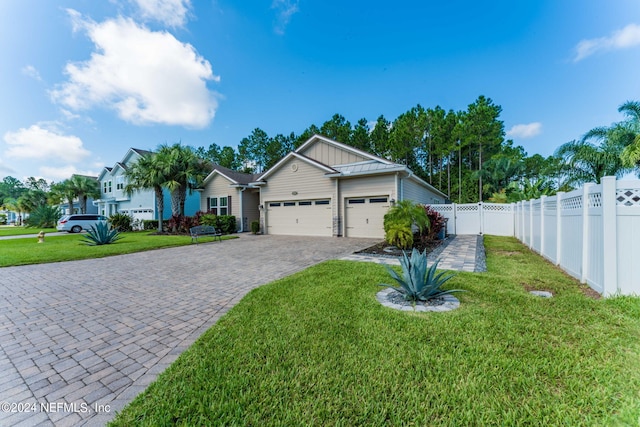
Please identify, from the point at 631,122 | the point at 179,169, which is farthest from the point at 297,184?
the point at 631,122

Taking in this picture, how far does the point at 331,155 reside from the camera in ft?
52.7

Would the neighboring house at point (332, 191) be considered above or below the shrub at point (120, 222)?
above

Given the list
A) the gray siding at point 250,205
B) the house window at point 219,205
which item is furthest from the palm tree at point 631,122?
the house window at point 219,205

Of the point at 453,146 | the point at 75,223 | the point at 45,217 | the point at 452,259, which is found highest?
the point at 453,146

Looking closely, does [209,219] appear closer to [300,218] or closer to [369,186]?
[300,218]

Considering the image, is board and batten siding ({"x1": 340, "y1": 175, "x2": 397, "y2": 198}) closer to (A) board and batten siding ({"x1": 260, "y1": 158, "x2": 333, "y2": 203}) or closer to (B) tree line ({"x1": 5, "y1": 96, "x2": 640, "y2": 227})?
(A) board and batten siding ({"x1": 260, "y1": 158, "x2": 333, "y2": 203})

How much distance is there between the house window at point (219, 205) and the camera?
18.7 m

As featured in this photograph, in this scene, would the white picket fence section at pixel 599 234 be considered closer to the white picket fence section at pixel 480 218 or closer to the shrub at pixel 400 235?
the shrub at pixel 400 235

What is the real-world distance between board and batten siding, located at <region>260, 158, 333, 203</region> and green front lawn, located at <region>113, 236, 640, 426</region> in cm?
1087

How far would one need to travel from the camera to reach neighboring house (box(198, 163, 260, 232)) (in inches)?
704

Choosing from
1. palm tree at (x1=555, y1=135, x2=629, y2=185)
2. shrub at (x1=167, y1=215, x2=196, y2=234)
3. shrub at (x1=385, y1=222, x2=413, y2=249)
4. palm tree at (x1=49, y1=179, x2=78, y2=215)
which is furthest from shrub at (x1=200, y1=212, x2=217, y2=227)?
palm tree at (x1=49, y1=179, x2=78, y2=215)

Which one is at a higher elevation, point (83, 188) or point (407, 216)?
point (83, 188)

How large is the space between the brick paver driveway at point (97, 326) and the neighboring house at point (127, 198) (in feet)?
56.4

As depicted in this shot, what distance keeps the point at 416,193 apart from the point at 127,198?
27.5 m
